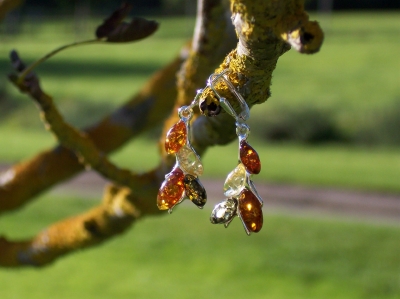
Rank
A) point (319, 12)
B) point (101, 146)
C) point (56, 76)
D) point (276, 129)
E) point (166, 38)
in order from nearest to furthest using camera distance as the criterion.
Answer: point (101, 146) < point (276, 129) < point (56, 76) < point (166, 38) < point (319, 12)

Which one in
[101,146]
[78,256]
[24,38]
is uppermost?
[101,146]

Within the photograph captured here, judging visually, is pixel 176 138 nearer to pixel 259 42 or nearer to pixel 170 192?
pixel 170 192

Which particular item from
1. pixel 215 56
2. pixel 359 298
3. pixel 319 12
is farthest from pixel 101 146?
pixel 319 12

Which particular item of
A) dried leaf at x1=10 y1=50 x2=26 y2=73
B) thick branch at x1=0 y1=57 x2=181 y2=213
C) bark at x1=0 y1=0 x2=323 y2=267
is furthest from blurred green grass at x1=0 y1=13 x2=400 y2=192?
dried leaf at x1=10 y1=50 x2=26 y2=73

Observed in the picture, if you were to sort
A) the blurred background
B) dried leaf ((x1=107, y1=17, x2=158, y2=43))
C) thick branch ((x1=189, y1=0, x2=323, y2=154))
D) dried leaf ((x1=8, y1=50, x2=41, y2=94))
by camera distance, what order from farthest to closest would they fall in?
the blurred background < dried leaf ((x1=8, y1=50, x2=41, y2=94)) < dried leaf ((x1=107, y1=17, x2=158, y2=43)) < thick branch ((x1=189, y1=0, x2=323, y2=154))

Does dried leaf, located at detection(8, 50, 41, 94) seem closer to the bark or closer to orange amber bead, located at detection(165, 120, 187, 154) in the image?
the bark

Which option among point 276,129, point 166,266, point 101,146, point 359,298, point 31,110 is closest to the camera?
point 101,146

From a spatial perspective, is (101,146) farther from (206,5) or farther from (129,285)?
(129,285)
